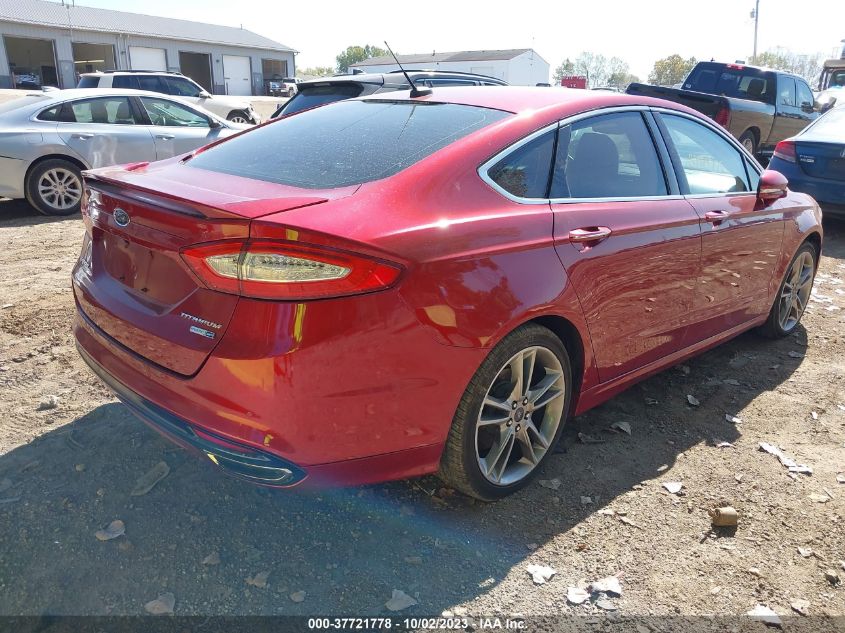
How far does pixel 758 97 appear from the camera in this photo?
1356cm

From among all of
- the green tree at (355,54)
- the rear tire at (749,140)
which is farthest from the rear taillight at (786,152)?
the green tree at (355,54)

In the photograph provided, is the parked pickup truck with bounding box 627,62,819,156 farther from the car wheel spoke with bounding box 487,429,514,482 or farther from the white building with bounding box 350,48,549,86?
the white building with bounding box 350,48,549,86

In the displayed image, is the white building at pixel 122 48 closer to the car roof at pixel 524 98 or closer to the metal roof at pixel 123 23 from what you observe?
the metal roof at pixel 123 23

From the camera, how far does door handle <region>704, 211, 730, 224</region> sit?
140 inches

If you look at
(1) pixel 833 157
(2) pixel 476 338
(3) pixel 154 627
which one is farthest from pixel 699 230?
(1) pixel 833 157

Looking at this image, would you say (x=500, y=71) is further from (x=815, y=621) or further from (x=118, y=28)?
(x=815, y=621)

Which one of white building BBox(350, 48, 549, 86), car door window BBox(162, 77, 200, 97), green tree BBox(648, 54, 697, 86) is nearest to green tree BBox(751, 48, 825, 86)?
green tree BBox(648, 54, 697, 86)

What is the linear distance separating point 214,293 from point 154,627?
3.61 ft

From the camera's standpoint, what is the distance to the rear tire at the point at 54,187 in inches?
305

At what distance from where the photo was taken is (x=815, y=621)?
2.32 meters

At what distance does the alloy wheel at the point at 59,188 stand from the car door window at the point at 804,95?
14.2 meters

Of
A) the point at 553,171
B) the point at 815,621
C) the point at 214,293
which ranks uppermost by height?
the point at 553,171

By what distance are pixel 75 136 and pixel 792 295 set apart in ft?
25.8

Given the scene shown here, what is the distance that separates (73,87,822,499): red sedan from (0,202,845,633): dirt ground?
31 centimetres
